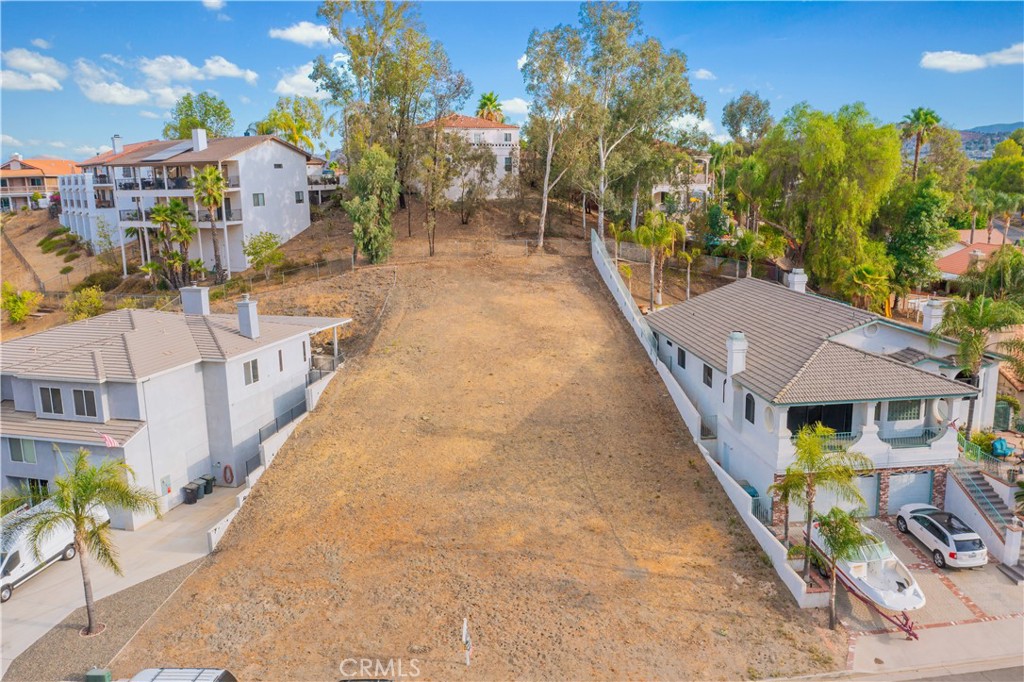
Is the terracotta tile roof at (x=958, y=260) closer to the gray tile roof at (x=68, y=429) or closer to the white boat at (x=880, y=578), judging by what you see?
the white boat at (x=880, y=578)

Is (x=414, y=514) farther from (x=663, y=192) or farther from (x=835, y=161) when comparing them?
(x=663, y=192)

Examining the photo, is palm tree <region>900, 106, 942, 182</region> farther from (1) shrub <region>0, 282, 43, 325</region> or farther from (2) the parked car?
(1) shrub <region>0, 282, 43, 325</region>

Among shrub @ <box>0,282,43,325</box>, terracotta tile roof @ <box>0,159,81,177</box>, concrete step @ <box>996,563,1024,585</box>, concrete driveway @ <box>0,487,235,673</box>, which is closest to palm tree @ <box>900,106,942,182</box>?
concrete step @ <box>996,563,1024,585</box>

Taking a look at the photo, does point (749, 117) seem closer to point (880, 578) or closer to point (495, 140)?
point (495, 140)

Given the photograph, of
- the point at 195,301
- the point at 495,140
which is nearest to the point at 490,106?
the point at 495,140

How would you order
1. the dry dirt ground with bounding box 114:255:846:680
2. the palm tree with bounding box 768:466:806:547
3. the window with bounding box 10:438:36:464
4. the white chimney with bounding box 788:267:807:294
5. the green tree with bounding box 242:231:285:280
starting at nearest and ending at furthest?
the dry dirt ground with bounding box 114:255:846:680
the palm tree with bounding box 768:466:806:547
the window with bounding box 10:438:36:464
the white chimney with bounding box 788:267:807:294
the green tree with bounding box 242:231:285:280

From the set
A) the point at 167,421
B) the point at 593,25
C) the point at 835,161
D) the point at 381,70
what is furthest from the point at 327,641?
the point at 381,70
